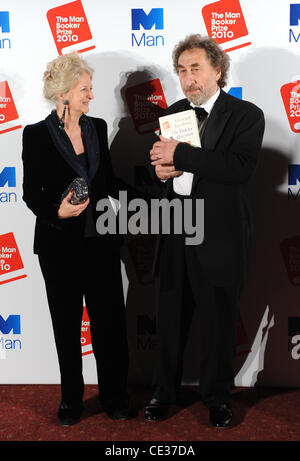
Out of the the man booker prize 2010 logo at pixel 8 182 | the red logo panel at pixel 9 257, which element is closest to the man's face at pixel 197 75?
the the man booker prize 2010 logo at pixel 8 182

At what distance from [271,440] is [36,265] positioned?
1.54 m

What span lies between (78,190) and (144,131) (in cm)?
71

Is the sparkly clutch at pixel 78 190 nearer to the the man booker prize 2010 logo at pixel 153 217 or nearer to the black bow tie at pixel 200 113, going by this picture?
the the man booker prize 2010 logo at pixel 153 217

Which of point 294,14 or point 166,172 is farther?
point 294,14

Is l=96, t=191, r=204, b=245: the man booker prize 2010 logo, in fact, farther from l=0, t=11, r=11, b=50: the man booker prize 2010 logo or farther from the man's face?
l=0, t=11, r=11, b=50: the man booker prize 2010 logo

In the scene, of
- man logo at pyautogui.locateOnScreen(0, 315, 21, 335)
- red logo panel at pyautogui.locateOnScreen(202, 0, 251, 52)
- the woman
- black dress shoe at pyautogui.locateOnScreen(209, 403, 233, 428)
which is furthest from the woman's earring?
black dress shoe at pyautogui.locateOnScreen(209, 403, 233, 428)

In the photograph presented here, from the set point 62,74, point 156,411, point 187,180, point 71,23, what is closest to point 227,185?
point 187,180

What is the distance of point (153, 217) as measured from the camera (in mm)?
2801

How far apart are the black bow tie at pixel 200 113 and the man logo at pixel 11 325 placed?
1.55 m

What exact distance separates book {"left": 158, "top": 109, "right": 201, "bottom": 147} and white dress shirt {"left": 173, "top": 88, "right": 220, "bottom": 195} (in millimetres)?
152

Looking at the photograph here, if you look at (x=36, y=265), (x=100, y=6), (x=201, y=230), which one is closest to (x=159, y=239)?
(x=201, y=230)

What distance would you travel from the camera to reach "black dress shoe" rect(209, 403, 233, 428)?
2.40m

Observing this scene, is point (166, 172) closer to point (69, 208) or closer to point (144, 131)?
point (69, 208)

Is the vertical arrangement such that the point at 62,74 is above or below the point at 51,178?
above
